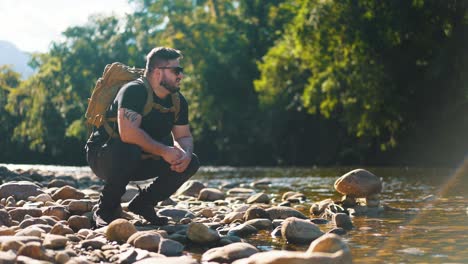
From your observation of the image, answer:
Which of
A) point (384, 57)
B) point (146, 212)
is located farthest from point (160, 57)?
point (384, 57)

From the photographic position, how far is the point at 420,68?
2047 cm

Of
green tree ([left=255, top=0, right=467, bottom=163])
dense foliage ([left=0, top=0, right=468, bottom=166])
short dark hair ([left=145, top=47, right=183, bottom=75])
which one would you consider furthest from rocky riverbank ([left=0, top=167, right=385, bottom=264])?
dense foliage ([left=0, top=0, right=468, bottom=166])

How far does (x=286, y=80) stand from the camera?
27.4m

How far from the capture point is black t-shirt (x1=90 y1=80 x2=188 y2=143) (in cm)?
485

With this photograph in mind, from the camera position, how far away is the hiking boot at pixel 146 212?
5.32 metres

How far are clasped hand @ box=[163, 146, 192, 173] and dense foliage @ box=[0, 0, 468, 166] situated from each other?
1457 cm

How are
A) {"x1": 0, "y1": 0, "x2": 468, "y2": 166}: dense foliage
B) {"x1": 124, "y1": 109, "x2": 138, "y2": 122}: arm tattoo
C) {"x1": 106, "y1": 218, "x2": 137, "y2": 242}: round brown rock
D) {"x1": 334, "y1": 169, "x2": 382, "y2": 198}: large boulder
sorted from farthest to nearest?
{"x1": 0, "y1": 0, "x2": 468, "y2": 166}: dense foliage → {"x1": 334, "y1": 169, "x2": 382, "y2": 198}: large boulder → {"x1": 124, "y1": 109, "x2": 138, "y2": 122}: arm tattoo → {"x1": 106, "y1": 218, "x2": 137, "y2": 242}: round brown rock

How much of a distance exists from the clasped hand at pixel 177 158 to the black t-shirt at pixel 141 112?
212mm

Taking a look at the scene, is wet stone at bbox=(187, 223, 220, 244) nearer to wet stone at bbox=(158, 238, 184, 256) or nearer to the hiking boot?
wet stone at bbox=(158, 238, 184, 256)

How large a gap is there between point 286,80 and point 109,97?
22449 millimetres

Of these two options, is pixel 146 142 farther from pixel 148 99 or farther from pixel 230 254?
pixel 230 254

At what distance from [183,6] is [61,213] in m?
32.5

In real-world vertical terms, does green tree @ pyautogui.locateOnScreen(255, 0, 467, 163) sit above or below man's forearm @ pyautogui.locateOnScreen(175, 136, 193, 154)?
above

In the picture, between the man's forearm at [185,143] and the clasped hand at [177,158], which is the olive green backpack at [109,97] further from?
the clasped hand at [177,158]
